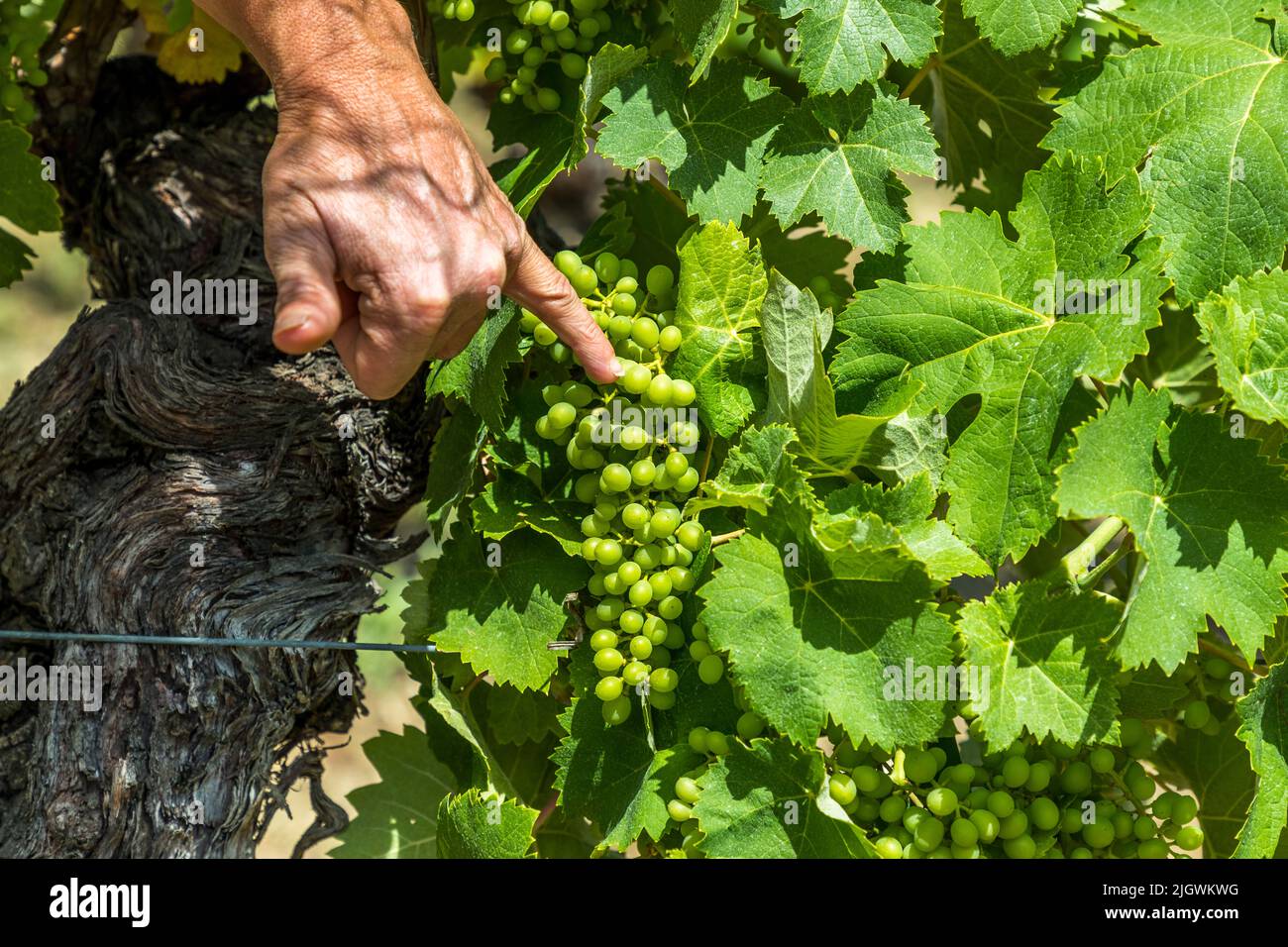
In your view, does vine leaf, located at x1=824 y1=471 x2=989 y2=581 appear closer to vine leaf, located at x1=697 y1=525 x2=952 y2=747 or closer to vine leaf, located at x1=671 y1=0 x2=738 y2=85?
vine leaf, located at x1=697 y1=525 x2=952 y2=747

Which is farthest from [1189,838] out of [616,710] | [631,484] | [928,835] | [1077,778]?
[631,484]

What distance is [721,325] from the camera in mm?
1583

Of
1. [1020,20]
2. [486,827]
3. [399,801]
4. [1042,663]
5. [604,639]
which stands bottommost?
[399,801]

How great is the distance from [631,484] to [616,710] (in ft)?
1.13

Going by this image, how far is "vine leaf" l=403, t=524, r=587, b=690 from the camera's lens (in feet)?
5.44

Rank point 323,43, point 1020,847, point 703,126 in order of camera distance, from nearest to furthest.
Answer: point 323,43
point 1020,847
point 703,126

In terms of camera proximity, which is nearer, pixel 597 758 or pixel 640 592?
pixel 640 592

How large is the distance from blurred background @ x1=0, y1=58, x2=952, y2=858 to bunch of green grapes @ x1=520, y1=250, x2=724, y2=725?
6.02 ft

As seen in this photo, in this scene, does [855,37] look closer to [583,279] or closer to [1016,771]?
[583,279]

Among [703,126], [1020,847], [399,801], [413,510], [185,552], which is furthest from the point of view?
[413,510]

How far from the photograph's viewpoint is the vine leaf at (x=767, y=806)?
1480 mm

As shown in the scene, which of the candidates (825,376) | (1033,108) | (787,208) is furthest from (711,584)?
(1033,108)

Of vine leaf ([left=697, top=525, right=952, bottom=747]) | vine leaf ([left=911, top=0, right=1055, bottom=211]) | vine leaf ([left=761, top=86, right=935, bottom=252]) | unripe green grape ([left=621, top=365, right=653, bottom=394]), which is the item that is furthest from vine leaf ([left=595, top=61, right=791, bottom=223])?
vine leaf ([left=697, top=525, right=952, bottom=747])
